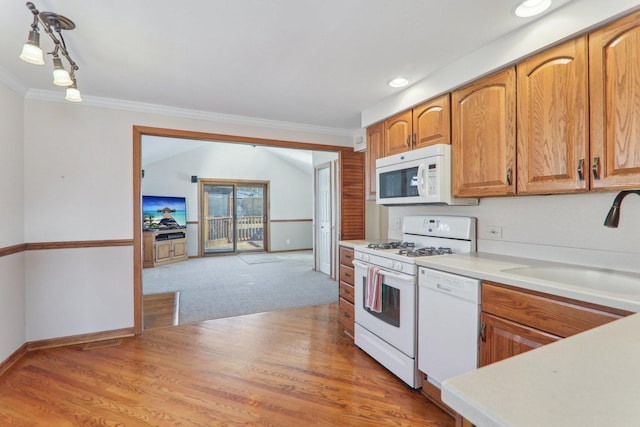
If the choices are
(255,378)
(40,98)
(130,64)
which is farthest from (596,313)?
(40,98)

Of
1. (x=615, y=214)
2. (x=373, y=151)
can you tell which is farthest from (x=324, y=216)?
(x=615, y=214)

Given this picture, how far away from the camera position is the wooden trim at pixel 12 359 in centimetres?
A: 227

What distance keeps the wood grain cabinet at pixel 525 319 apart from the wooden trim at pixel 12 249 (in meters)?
3.34

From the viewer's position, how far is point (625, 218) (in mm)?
1563

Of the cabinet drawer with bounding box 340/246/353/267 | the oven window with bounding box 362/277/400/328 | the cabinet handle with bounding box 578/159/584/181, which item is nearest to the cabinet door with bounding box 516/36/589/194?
the cabinet handle with bounding box 578/159/584/181

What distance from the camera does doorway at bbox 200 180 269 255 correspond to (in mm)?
7922

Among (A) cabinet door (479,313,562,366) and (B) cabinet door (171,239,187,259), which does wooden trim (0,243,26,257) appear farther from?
(B) cabinet door (171,239,187,259)

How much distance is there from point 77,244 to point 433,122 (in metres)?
3.30

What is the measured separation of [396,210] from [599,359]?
257 cm

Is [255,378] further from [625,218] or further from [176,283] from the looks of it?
[176,283]

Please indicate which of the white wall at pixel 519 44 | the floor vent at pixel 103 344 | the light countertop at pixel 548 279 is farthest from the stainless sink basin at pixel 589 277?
the floor vent at pixel 103 344

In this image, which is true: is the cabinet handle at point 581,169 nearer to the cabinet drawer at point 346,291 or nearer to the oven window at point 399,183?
the oven window at point 399,183

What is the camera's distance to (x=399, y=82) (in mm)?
2469

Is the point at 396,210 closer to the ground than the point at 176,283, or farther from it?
farther from it
